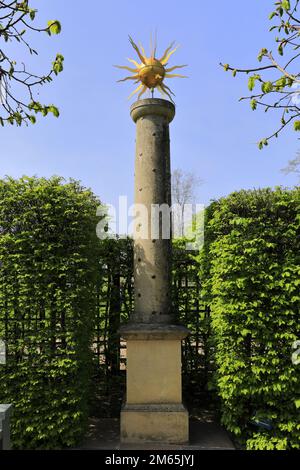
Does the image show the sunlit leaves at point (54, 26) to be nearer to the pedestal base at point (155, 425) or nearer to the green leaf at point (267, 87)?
the green leaf at point (267, 87)

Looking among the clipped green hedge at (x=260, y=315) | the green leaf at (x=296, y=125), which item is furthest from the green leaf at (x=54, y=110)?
the clipped green hedge at (x=260, y=315)

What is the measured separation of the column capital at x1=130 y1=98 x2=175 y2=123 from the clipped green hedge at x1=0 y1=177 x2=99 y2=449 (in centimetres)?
151

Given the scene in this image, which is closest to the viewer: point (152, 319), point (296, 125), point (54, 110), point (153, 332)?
point (296, 125)

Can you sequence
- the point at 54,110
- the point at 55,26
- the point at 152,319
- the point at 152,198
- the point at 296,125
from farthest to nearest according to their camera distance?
the point at 152,198
the point at 152,319
the point at 54,110
the point at 296,125
the point at 55,26

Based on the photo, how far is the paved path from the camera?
4.23 m

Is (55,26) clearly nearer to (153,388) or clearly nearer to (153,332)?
(153,332)

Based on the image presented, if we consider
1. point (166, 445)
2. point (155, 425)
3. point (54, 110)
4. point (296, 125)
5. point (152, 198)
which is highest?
point (54, 110)

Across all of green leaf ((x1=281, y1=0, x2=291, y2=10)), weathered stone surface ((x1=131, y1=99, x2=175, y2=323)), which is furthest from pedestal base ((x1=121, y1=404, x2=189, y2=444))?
green leaf ((x1=281, y1=0, x2=291, y2=10))

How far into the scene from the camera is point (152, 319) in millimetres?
4512

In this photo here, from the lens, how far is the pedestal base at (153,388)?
4.30 meters

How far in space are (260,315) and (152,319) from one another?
132 cm

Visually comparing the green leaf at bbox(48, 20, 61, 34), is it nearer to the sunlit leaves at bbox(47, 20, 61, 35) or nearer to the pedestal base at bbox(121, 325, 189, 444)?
the sunlit leaves at bbox(47, 20, 61, 35)

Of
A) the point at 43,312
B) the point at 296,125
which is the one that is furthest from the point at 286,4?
the point at 43,312

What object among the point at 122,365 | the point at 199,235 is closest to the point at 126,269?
the point at 199,235
